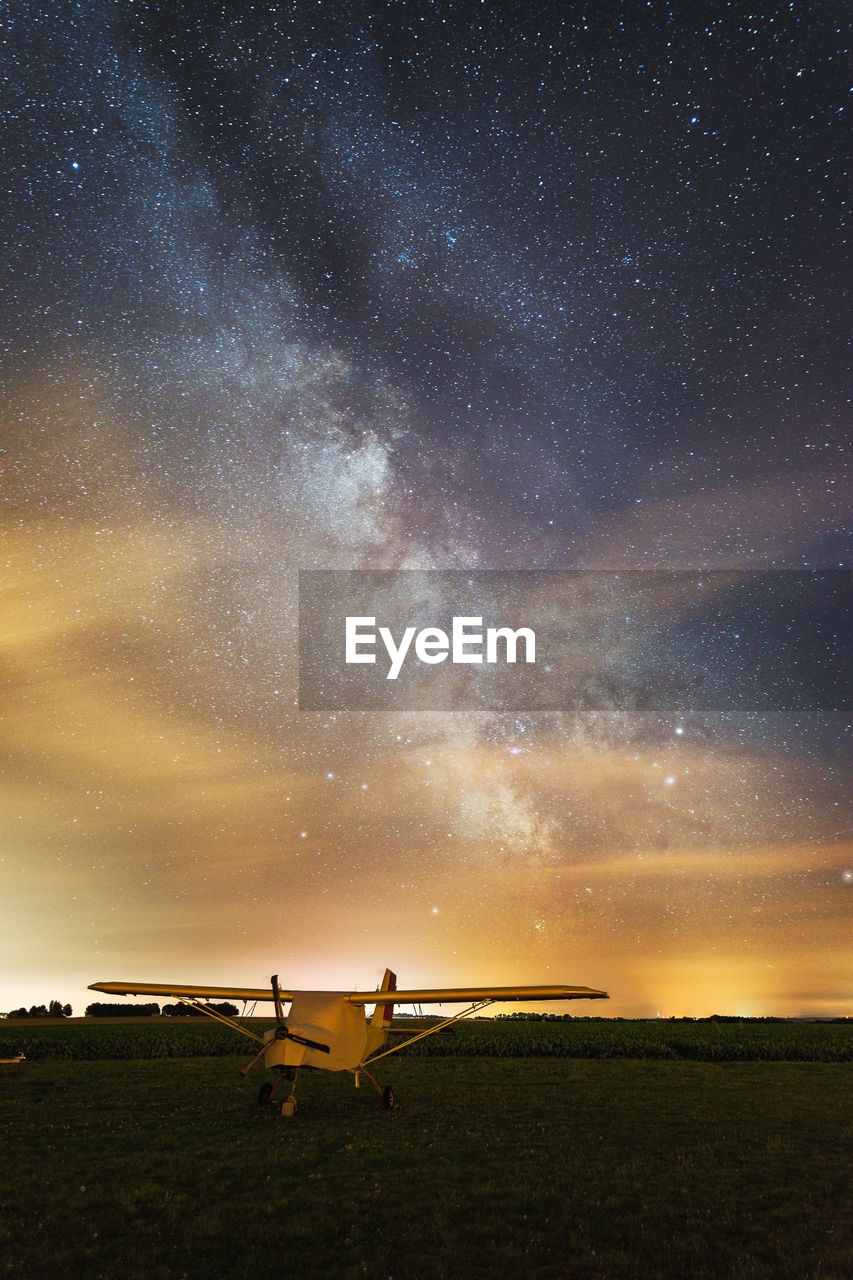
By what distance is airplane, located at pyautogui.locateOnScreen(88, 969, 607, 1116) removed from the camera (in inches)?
734

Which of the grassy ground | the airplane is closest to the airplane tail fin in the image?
the airplane

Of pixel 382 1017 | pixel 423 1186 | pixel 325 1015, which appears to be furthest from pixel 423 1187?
pixel 382 1017

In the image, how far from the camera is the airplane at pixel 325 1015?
61.2 ft

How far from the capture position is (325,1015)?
65.2ft

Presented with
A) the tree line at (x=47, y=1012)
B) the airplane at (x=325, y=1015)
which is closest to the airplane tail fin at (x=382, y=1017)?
the airplane at (x=325, y=1015)

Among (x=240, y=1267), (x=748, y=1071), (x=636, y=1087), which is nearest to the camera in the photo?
(x=240, y=1267)

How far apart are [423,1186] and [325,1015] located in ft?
27.0

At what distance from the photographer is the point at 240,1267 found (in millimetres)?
8711

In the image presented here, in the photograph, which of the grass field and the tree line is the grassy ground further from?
the tree line

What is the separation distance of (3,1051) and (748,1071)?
3496 centimetres

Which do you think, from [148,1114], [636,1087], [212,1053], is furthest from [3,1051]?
[636,1087]

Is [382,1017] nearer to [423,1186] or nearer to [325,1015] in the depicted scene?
[325,1015]

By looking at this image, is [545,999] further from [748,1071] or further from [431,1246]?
[748,1071]

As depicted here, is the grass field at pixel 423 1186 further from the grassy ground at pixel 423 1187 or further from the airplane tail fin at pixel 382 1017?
the airplane tail fin at pixel 382 1017
